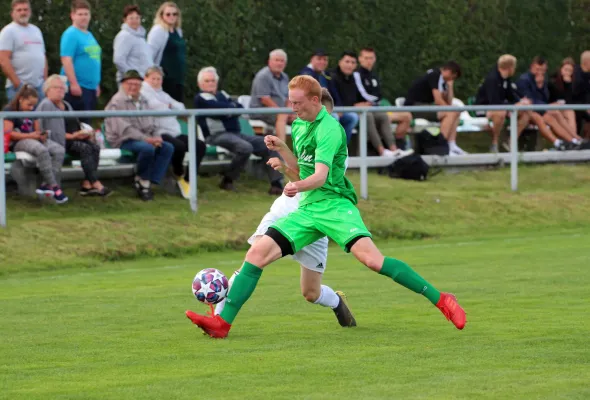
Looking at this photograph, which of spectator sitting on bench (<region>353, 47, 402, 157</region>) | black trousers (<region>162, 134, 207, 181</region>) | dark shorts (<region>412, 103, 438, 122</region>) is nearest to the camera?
black trousers (<region>162, 134, 207, 181</region>)

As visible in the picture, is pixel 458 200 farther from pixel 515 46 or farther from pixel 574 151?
pixel 515 46

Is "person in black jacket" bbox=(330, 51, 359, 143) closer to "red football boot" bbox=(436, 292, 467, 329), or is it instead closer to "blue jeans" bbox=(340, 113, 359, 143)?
"blue jeans" bbox=(340, 113, 359, 143)

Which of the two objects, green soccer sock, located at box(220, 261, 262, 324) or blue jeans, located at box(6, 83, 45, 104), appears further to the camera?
blue jeans, located at box(6, 83, 45, 104)

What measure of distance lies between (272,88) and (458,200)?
9.87 ft

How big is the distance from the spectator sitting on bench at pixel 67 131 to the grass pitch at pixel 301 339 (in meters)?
1.95

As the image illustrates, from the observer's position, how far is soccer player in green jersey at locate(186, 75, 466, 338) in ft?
28.8

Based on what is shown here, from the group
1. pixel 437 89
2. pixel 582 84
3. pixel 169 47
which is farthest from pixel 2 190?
pixel 582 84

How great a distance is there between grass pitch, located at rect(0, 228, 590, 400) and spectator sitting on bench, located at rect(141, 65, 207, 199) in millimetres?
2601

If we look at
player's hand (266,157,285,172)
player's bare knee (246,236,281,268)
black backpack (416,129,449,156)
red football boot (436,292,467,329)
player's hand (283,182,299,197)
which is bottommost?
black backpack (416,129,449,156)

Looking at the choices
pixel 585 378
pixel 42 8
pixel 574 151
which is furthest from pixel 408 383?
pixel 574 151

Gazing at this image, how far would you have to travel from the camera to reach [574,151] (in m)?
21.7

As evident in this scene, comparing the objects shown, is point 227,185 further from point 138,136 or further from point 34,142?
point 34,142

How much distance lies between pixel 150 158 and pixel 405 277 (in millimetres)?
7742

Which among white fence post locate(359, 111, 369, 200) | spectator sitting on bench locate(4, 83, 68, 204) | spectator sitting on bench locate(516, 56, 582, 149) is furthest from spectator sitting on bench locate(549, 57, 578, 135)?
spectator sitting on bench locate(4, 83, 68, 204)
